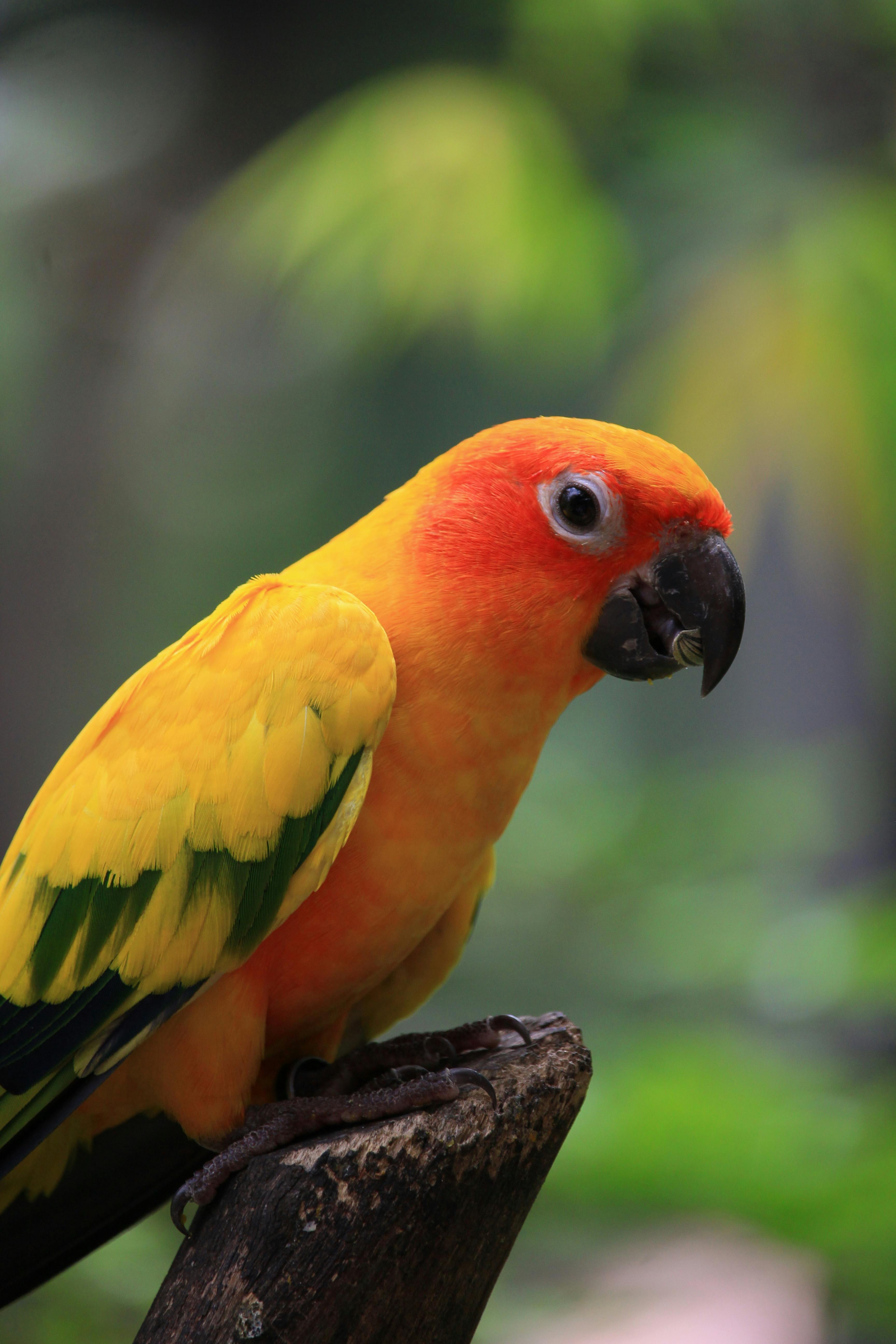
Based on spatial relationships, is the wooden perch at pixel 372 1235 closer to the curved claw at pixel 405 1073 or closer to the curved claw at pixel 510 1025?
the curved claw at pixel 405 1073

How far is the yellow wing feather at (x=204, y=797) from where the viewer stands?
120 centimetres

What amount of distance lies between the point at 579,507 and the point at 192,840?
662 millimetres

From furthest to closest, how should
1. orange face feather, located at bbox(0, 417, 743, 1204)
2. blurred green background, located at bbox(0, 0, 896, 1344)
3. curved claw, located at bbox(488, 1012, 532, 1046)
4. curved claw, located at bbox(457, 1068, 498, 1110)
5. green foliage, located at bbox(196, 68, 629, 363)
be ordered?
1. green foliage, located at bbox(196, 68, 629, 363)
2. blurred green background, located at bbox(0, 0, 896, 1344)
3. curved claw, located at bbox(488, 1012, 532, 1046)
4. orange face feather, located at bbox(0, 417, 743, 1204)
5. curved claw, located at bbox(457, 1068, 498, 1110)

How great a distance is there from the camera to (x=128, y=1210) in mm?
1539

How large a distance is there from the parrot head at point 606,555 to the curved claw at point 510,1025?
535 millimetres

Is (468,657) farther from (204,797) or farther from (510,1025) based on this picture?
(510,1025)

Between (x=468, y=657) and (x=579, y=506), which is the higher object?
(x=579, y=506)

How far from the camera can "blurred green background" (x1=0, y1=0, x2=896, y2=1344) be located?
281 centimetres

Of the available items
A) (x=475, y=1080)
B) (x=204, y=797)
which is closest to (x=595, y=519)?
(x=204, y=797)

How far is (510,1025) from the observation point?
1473 mm

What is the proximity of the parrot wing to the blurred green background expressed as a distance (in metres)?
1.66

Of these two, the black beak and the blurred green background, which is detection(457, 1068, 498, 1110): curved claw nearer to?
the black beak

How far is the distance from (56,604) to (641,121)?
2403mm

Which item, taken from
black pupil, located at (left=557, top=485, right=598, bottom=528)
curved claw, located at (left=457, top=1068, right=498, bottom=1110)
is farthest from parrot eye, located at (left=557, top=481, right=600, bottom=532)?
curved claw, located at (left=457, top=1068, right=498, bottom=1110)
